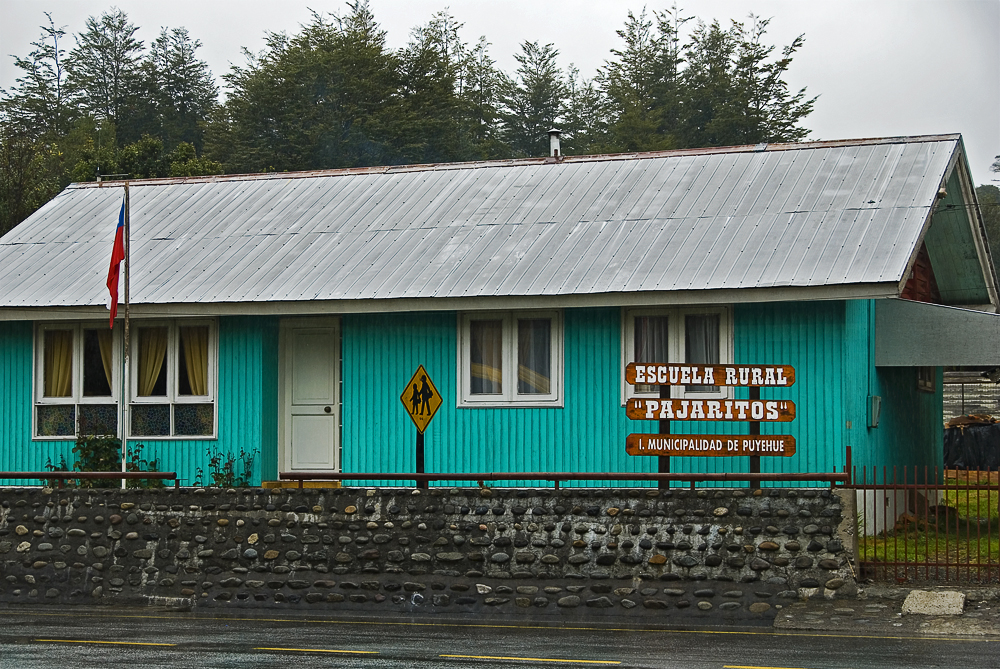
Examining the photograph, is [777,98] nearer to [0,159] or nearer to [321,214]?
[0,159]

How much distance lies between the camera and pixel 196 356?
56.7ft

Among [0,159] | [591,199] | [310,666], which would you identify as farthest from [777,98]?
[310,666]

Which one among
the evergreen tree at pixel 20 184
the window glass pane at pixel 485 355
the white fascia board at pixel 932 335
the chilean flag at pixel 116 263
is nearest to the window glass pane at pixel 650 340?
the window glass pane at pixel 485 355

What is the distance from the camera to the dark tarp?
3059 cm

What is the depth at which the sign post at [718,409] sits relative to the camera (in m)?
13.0

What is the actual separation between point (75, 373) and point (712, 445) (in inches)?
362

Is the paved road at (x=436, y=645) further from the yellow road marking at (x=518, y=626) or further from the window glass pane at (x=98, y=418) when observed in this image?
the window glass pane at (x=98, y=418)

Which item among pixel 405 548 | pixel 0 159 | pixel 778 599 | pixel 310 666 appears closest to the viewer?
pixel 310 666

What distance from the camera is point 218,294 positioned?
16.6 m

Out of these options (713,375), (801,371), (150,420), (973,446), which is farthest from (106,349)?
(973,446)

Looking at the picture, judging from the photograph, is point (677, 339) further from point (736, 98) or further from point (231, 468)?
point (736, 98)

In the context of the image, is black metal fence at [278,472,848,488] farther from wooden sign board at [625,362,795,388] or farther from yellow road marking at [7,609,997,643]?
yellow road marking at [7,609,997,643]

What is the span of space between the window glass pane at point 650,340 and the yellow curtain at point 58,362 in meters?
7.85

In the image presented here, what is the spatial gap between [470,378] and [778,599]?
5.43 metres
